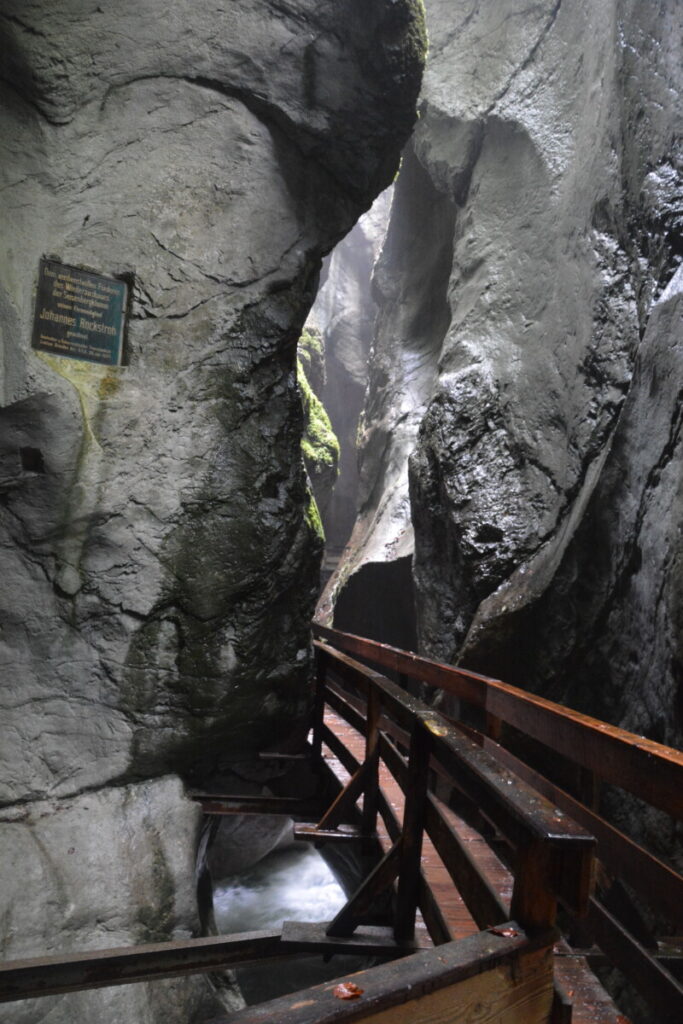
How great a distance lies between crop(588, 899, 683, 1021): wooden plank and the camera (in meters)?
2.19

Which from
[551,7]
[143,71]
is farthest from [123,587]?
[551,7]

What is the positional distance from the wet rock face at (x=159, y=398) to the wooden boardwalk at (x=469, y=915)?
123cm

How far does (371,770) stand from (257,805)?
1.08 meters

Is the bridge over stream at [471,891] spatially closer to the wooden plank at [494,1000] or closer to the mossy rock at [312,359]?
the wooden plank at [494,1000]

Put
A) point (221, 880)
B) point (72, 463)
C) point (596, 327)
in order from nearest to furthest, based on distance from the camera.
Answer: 1. point (72, 463)
2. point (596, 327)
3. point (221, 880)

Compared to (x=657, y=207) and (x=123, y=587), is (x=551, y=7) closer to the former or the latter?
(x=657, y=207)

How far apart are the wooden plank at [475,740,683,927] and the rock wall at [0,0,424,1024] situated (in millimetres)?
2271

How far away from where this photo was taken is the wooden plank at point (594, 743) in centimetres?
157

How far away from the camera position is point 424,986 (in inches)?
44.6

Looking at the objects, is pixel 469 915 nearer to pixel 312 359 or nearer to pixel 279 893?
pixel 279 893

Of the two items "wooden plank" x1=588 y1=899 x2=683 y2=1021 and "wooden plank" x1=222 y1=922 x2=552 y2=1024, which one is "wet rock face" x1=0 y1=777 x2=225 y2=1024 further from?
"wooden plank" x1=222 y1=922 x2=552 y2=1024

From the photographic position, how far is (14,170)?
144 inches

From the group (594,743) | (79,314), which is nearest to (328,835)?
(594,743)

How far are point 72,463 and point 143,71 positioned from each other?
272cm
